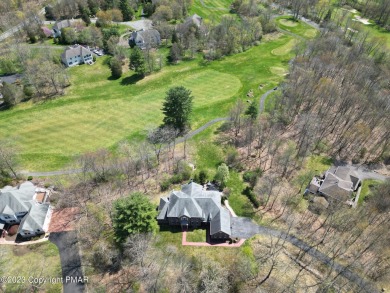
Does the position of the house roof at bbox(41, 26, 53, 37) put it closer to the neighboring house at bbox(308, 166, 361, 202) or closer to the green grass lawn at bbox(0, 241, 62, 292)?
the green grass lawn at bbox(0, 241, 62, 292)

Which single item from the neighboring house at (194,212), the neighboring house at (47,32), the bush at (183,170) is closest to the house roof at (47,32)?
the neighboring house at (47,32)

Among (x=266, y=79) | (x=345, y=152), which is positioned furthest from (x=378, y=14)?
(x=345, y=152)

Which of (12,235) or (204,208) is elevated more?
(204,208)

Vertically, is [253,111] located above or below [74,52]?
below

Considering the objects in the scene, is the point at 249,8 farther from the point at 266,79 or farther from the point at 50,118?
the point at 50,118

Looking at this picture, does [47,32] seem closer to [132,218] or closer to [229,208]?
[132,218]

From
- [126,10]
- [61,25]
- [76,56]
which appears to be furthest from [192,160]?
[126,10]
